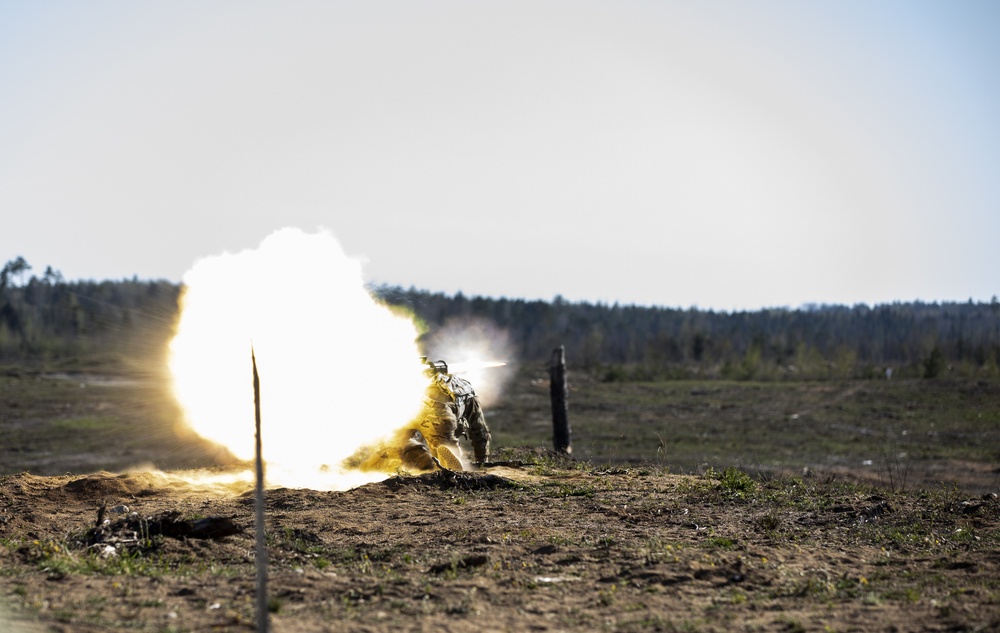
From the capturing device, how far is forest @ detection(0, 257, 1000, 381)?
37375 mm

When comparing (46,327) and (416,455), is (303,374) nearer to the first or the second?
(416,455)

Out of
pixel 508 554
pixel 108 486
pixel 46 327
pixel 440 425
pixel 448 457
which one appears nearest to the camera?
pixel 508 554

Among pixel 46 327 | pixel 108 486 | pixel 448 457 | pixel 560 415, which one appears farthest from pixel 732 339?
pixel 108 486

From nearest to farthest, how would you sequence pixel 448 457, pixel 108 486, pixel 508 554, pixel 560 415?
pixel 508 554 < pixel 108 486 < pixel 448 457 < pixel 560 415

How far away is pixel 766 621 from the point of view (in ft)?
21.1

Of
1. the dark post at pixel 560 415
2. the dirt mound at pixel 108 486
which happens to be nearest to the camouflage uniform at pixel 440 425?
Answer: the dirt mound at pixel 108 486

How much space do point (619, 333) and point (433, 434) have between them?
127m

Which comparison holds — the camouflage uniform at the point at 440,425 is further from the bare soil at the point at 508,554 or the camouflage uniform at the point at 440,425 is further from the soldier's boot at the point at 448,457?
the bare soil at the point at 508,554

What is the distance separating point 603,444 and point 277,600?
26349mm

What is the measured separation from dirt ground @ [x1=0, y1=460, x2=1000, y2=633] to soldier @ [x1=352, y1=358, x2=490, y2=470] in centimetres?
176

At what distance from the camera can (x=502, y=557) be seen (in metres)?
8.41

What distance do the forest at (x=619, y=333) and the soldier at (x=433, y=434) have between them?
57.6 inches

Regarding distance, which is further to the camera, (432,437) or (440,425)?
(432,437)

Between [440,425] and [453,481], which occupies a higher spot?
[440,425]
